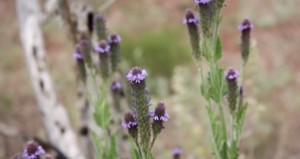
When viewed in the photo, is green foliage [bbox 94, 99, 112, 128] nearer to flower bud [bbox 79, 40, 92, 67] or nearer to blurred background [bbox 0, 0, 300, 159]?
flower bud [bbox 79, 40, 92, 67]

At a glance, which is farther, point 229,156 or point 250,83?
point 250,83

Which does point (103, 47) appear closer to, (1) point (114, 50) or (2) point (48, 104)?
(1) point (114, 50)

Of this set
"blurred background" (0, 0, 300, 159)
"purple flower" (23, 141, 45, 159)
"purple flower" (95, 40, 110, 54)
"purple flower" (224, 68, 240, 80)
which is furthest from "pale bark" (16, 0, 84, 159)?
"purple flower" (23, 141, 45, 159)

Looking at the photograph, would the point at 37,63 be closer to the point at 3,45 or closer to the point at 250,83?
the point at 250,83

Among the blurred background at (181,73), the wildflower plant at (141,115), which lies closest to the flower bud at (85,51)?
the wildflower plant at (141,115)

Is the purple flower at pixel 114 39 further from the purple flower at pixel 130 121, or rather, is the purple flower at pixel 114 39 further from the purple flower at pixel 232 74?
the purple flower at pixel 130 121

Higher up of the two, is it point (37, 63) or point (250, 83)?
point (37, 63)

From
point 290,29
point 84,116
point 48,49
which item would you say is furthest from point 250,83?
point 48,49
